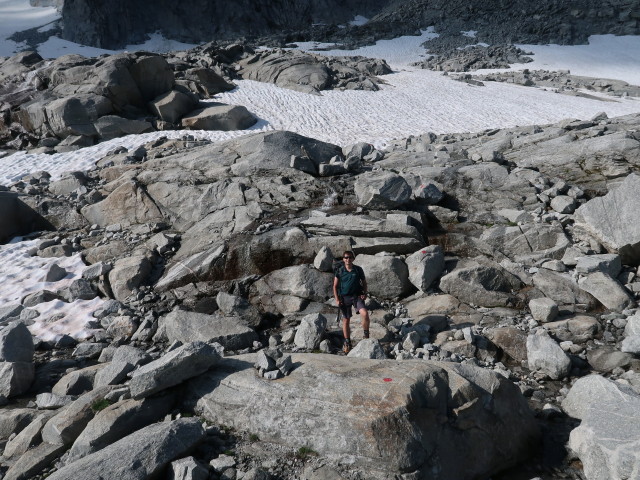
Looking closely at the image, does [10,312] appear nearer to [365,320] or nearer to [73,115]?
[365,320]

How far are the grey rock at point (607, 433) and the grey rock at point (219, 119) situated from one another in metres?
23.7

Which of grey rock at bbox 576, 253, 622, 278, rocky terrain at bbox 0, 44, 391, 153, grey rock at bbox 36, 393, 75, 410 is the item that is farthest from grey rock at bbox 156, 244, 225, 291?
rocky terrain at bbox 0, 44, 391, 153

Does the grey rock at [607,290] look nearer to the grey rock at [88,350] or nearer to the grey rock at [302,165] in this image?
the grey rock at [302,165]

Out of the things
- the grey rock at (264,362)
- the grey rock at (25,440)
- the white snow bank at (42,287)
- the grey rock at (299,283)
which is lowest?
the white snow bank at (42,287)

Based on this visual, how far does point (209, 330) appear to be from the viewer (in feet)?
32.1

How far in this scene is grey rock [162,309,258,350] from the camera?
9602 mm

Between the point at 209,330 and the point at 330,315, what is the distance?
2832mm

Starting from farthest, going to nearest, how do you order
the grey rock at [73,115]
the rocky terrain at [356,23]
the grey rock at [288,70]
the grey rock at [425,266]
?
the rocky terrain at [356,23], the grey rock at [288,70], the grey rock at [73,115], the grey rock at [425,266]

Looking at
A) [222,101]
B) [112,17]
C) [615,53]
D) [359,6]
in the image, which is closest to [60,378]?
[222,101]

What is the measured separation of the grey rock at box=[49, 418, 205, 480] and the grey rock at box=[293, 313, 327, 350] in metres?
3.68

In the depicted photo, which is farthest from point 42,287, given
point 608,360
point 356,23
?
point 356,23

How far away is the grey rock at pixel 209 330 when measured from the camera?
9602 millimetres

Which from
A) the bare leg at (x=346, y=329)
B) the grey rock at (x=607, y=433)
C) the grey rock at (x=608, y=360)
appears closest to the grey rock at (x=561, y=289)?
the grey rock at (x=608, y=360)

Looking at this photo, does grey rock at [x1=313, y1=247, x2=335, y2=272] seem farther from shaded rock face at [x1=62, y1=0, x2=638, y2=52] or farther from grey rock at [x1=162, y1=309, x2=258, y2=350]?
shaded rock face at [x1=62, y1=0, x2=638, y2=52]
